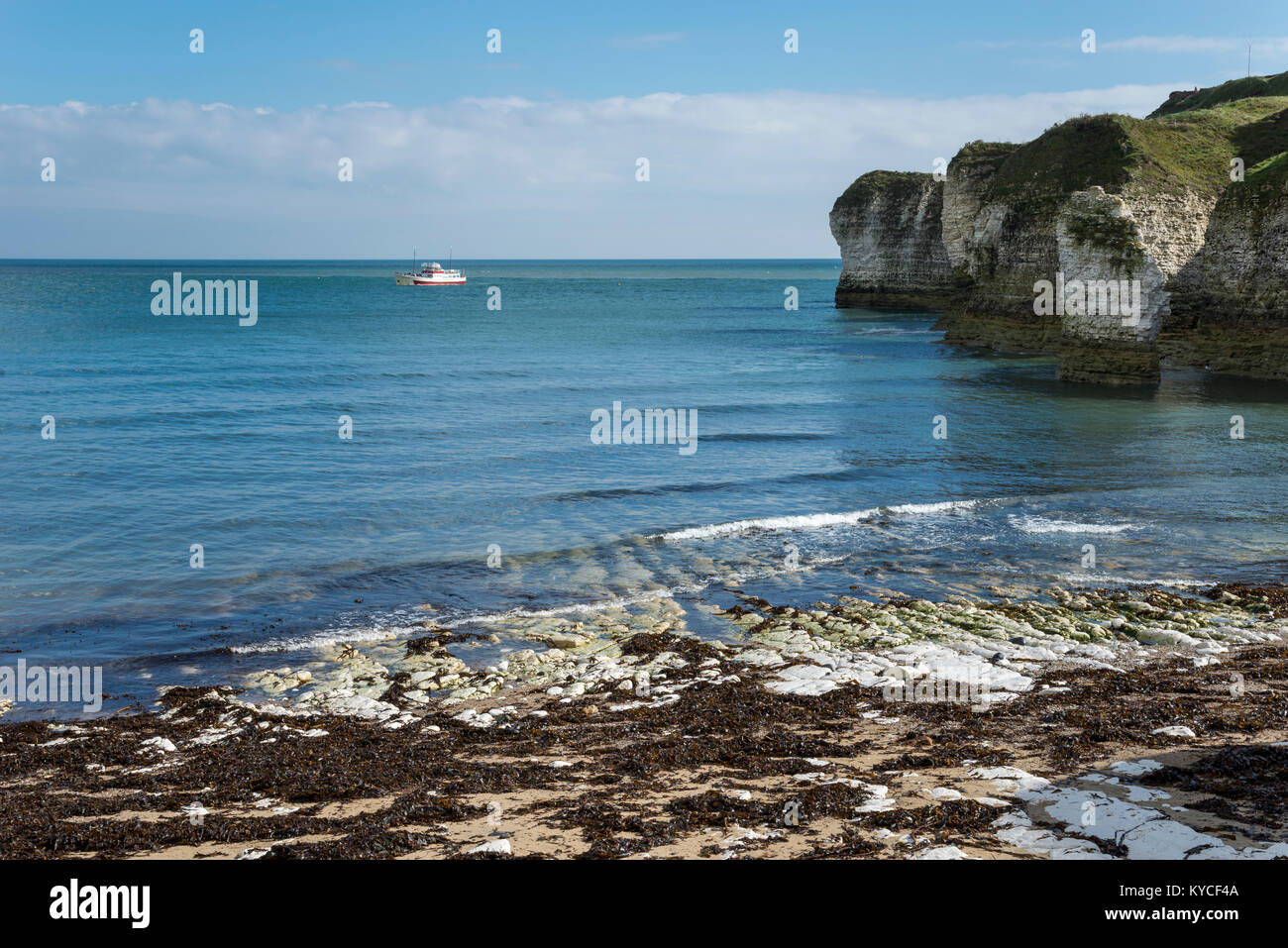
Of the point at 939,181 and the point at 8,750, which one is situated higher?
the point at 939,181

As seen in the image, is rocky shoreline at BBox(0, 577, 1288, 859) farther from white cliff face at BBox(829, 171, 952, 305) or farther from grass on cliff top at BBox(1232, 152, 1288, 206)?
white cliff face at BBox(829, 171, 952, 305)

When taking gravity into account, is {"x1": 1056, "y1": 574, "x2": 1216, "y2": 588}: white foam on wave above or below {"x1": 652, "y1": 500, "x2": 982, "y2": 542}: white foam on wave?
below

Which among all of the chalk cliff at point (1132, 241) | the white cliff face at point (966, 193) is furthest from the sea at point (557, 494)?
the white cliff face at point (966, 193)

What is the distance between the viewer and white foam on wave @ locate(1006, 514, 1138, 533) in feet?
68.0

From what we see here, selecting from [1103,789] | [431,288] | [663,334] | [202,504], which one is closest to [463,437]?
[202,504]

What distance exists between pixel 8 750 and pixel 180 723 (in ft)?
5.71

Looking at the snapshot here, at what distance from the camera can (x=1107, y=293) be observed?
1586 inches

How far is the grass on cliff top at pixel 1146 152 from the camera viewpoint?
46281mm

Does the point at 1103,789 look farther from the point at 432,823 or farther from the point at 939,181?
the point at 939,181

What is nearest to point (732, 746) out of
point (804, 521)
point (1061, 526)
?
point (804, 521)

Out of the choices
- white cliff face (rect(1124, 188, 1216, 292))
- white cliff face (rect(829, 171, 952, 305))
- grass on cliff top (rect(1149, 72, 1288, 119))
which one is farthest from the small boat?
white cliff face (rect(1124, 188, 1216, 292))

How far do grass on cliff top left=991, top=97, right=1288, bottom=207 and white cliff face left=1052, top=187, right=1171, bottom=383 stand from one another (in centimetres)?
686

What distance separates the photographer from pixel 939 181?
88.2 m

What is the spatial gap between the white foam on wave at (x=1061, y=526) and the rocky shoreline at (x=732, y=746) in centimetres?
465
